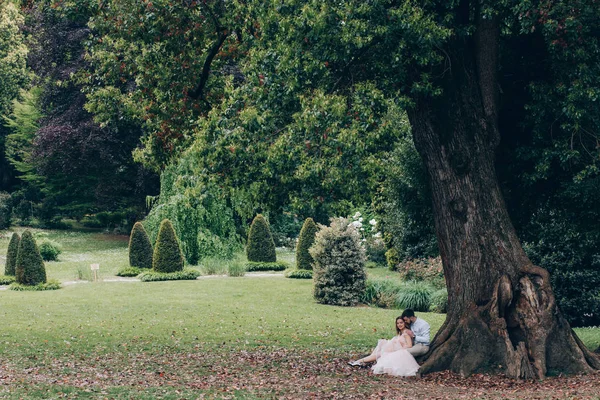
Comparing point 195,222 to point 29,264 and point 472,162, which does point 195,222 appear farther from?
point 472,162

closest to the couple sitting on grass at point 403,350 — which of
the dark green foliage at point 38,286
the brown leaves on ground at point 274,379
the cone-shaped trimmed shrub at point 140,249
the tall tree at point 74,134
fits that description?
the brown leaves on ground at point 274,379

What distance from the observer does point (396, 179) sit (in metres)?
18.3

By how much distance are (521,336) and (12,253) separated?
18621 millimetres

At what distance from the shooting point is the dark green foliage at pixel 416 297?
20.5 metres

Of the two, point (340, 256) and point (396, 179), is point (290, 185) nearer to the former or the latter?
point (396, 179)

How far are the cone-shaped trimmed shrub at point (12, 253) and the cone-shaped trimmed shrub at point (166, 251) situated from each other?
4410 millimetres

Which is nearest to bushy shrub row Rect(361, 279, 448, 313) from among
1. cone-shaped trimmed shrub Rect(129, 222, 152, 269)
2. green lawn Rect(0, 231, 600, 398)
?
green lawn Rect(0, 231, 600, 398)

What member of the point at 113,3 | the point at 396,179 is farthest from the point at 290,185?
the point at 396,179

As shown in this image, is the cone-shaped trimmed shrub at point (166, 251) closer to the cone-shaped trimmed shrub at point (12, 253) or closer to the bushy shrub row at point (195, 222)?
the bushy shrub row at point (195, 222)

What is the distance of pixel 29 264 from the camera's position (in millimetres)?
22812

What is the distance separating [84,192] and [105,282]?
19019 millimetres

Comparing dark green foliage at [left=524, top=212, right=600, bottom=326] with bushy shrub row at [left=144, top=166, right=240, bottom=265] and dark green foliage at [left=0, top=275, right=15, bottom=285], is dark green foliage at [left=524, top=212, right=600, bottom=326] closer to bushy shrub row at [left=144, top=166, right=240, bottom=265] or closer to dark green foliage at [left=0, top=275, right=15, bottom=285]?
bushy shrub row at [left=144, top=166, right=240, bottom=265]

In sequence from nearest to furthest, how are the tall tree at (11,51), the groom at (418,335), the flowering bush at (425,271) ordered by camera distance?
the groom at (418,335)
the flowering bush at (425,271)
the tall tree at (11,51)

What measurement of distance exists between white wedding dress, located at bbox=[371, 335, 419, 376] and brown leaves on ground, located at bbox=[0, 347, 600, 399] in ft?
0.70
